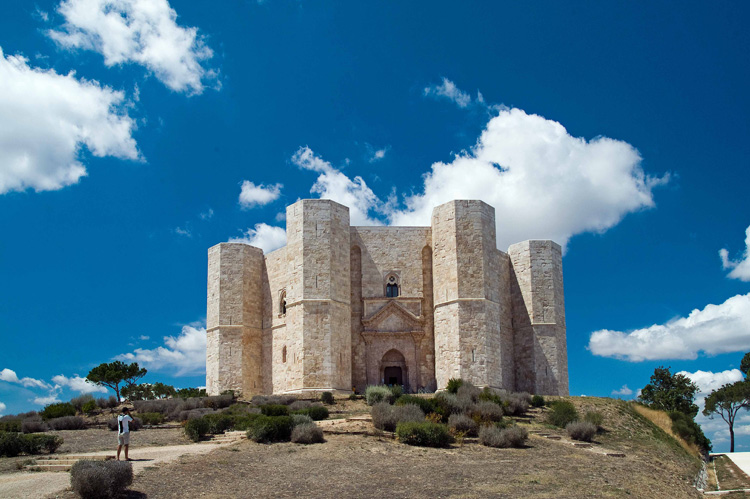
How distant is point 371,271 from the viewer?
32.0m

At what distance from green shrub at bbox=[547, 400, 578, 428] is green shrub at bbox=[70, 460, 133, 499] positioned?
1521 cm

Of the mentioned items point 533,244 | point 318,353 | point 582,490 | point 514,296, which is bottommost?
point 582,490

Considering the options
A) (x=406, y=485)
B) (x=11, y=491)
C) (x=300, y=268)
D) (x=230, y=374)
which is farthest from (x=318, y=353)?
(x=11, y=491)

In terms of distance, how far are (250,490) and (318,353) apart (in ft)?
56.4

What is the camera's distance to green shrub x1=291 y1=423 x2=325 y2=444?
53.3 feet

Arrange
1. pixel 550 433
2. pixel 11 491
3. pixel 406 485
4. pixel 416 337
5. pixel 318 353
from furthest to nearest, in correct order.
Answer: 1. pixel 416 337
2. pixel 318 353
3. pixel 550 433
4. pixel 406 485
5. pixel 11 491

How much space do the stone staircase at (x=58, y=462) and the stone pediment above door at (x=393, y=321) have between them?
18.1 m

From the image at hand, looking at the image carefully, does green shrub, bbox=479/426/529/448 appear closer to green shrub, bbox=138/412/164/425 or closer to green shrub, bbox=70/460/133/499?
green shrub, bbox=70/460/133/499

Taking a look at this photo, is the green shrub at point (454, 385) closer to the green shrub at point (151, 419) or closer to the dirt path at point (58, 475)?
the green shrub at point (151, 419)

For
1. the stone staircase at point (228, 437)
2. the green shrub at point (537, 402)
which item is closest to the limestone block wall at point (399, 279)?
the green shrub at point (537, 402)

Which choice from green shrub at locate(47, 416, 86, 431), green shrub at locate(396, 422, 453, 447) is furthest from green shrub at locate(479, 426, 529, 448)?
green shrub at locate(47, 416, 86, 431)

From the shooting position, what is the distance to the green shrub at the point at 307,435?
1625 centimetres

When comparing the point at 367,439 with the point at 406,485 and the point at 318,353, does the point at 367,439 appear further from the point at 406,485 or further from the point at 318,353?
the point at 318,353

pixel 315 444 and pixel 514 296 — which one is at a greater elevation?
pixel 514 296
